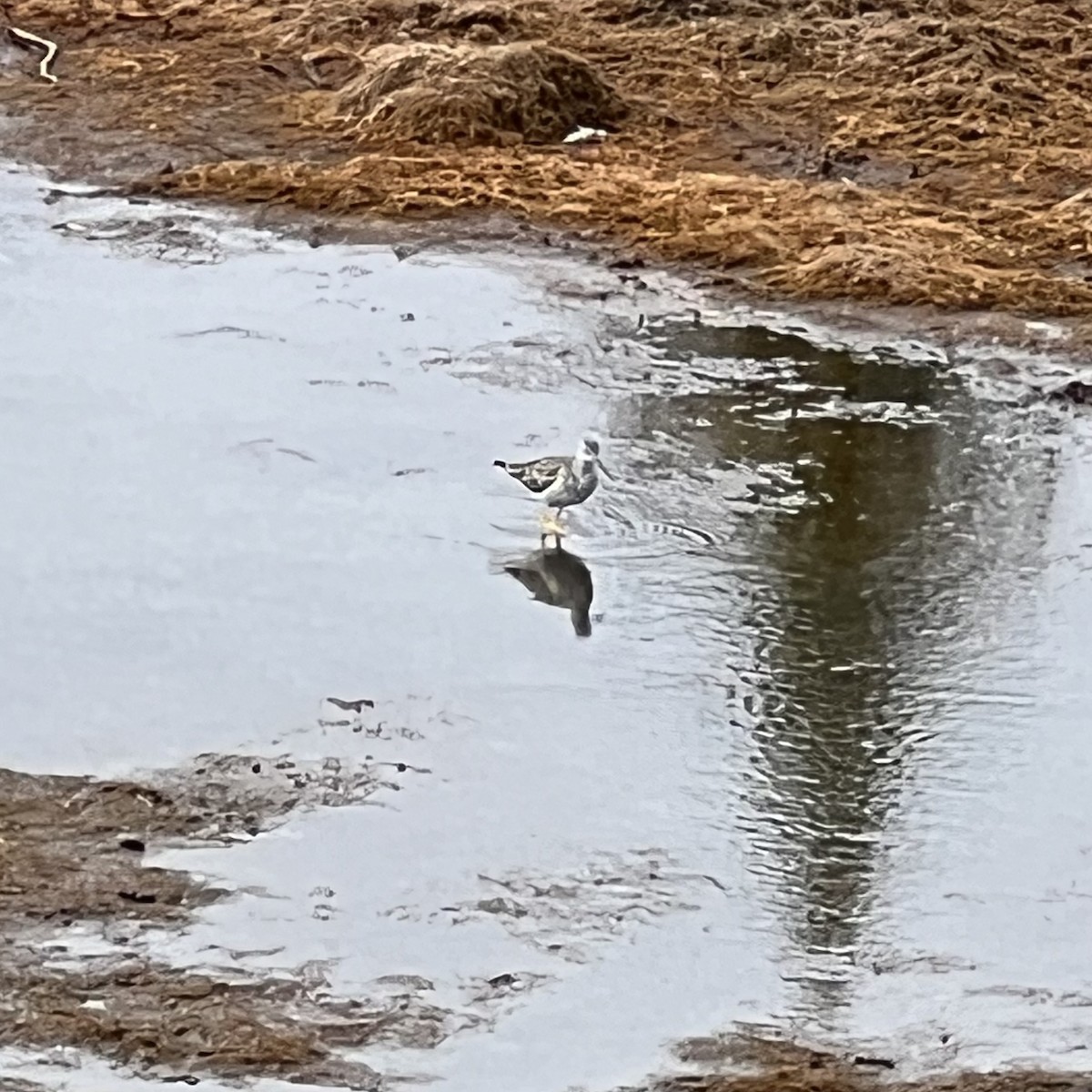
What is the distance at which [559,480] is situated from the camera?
794cm

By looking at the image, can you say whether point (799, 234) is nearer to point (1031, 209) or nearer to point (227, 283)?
point (1031, 209)

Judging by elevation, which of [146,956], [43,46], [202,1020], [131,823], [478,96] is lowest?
[202,1020]

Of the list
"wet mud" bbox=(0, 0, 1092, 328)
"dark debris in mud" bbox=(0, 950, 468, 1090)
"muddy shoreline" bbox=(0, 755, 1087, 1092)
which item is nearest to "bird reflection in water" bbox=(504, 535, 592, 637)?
"muddy shoreline" bbox=(0, 755, 1087, 1092)

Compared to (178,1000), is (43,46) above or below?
above

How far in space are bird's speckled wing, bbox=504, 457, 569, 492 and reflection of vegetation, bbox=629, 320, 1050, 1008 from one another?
743mm

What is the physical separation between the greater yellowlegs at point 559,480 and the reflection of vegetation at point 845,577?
63 centimetres

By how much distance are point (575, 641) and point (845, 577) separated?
3.59ft

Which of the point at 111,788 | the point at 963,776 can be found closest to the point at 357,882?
the point at 111,788

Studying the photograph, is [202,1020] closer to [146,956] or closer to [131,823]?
[146,956]

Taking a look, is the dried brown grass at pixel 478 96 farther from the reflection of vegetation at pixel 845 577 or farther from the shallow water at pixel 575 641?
the reflection of vegetation at pixel 845 577

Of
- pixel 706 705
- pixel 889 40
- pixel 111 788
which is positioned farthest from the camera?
pixel 889 40

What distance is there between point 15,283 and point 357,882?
17.1 ft

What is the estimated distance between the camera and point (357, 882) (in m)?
6.11

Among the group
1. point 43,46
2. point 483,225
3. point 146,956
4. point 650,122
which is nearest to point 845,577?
point 146,956
